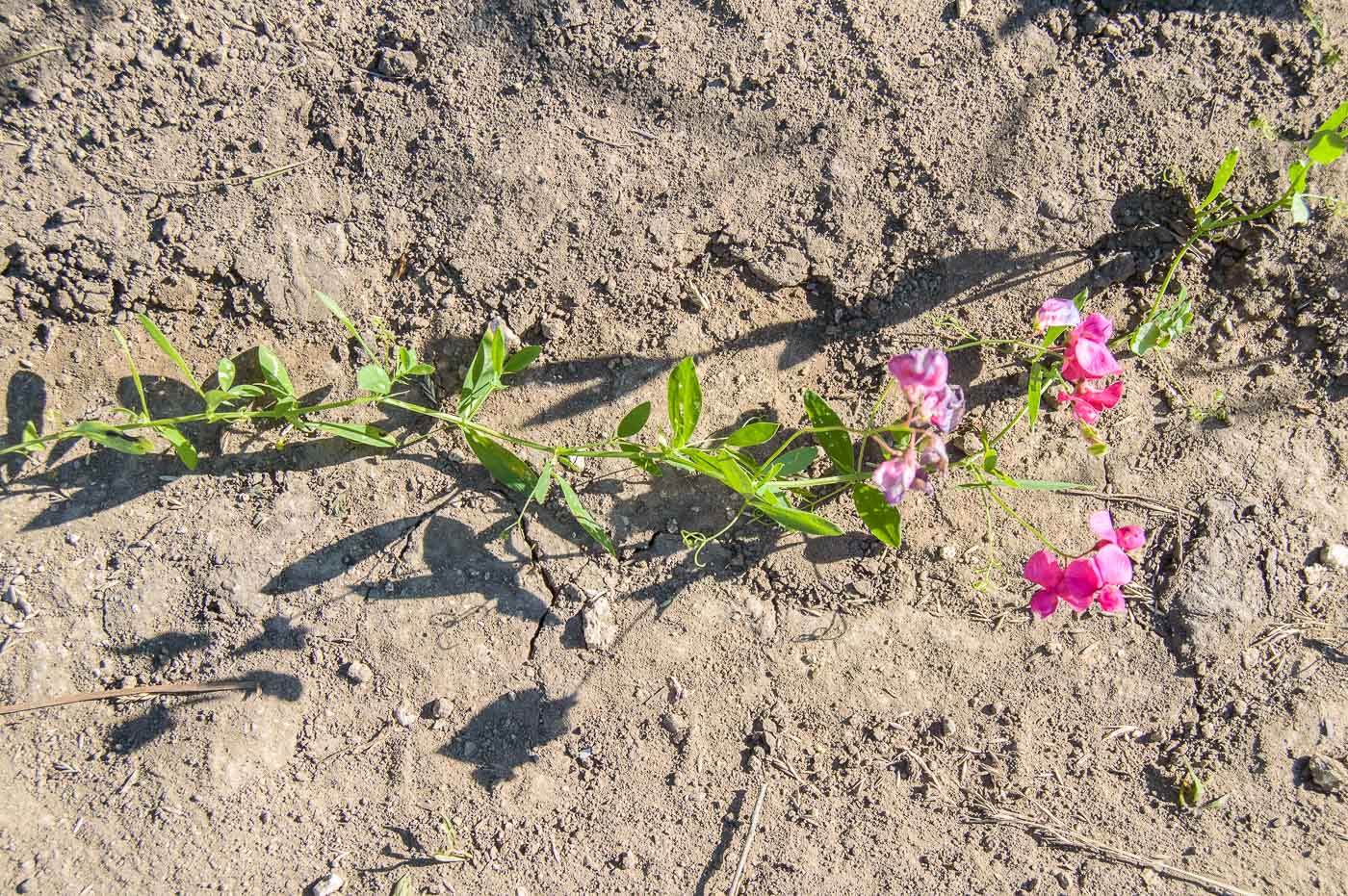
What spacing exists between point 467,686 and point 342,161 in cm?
152

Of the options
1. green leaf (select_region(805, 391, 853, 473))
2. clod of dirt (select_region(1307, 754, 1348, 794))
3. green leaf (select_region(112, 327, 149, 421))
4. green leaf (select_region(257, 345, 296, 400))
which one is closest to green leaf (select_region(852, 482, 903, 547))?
green leaf (select_region(805, 391, 853, 473))

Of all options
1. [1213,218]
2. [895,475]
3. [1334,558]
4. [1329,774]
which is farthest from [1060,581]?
[1213,218]

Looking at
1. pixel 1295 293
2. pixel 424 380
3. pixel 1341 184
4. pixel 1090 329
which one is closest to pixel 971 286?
pixel 1090 329

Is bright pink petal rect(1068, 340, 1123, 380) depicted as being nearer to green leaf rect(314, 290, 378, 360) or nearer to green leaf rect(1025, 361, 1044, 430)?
green leaf rect(1025, 361, 1044, 430)

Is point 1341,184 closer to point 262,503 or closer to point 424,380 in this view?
point 424,380

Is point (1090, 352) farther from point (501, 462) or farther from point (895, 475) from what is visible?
point (501, 462)

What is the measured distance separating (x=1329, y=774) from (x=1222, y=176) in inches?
66.6

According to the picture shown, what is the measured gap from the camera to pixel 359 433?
2.46m

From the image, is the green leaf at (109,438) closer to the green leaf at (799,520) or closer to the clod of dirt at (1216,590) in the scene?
the green leaf at (799,520)

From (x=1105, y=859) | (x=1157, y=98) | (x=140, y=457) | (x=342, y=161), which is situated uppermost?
(x=1157, y=98)

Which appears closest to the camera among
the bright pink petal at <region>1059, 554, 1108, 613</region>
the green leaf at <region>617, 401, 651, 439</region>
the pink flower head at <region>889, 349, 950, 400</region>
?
the pink flower head at <region>889, 349, 950, 400</region>

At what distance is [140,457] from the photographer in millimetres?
2561

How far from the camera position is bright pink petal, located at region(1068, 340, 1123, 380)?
228cm

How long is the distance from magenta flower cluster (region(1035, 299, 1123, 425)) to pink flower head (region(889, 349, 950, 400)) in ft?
1.61
